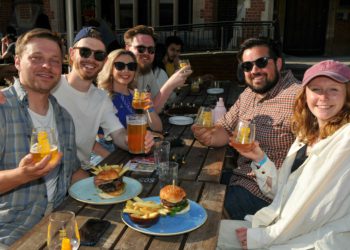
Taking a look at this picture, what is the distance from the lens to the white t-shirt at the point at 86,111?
10.7 ft

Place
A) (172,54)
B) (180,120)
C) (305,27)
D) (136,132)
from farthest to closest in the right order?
(305,27), (172,54), (180,120), (136,132)

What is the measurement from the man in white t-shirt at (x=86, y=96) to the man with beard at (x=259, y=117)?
0.77 metres

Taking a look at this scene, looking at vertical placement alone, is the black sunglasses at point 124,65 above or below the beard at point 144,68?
above

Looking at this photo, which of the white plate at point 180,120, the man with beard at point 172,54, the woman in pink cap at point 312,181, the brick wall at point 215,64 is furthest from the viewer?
the brick wall at point 215,64

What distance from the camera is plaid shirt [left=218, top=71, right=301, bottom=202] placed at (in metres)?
3.06

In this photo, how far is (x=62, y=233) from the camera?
1566 millimetres

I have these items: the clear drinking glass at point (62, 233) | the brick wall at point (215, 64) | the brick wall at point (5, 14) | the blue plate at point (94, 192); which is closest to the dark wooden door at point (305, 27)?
the brick wall at point (215, 64)

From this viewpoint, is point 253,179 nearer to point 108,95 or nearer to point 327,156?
point 327,156

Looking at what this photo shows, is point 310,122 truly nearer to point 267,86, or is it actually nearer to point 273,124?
point 273,124

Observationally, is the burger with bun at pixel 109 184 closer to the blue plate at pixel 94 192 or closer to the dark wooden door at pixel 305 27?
the blue plate at pixel 94 192

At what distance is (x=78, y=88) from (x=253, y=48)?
158cm

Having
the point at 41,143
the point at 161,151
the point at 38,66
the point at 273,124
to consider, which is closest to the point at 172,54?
the point at 273,124

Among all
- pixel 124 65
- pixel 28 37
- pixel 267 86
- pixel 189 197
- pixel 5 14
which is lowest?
pixel 189 197

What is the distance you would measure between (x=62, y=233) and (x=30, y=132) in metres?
1.04
